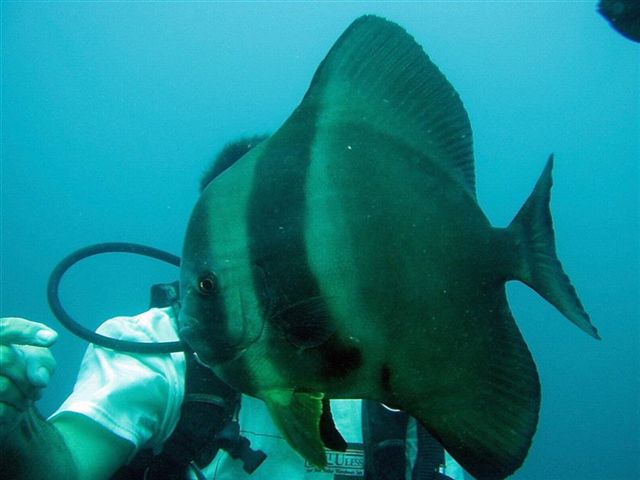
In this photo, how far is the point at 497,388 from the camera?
87 cm

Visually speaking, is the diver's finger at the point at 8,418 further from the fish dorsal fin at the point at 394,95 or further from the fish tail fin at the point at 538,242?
the fish tail fin at the point at 538,242

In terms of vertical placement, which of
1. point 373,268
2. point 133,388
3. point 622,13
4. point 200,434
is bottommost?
point 200,434

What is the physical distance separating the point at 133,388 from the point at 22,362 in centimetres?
82

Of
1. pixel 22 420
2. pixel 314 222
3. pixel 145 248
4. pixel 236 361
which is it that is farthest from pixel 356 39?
pixel 145 248

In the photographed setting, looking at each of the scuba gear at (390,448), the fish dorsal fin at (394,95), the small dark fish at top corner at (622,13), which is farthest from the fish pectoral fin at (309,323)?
the scuba gear at (390,448)

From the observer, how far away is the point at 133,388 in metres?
1.82

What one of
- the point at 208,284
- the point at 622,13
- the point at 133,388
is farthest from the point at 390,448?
the point at 622,13

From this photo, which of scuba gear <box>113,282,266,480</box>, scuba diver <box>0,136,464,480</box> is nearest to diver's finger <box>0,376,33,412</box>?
scuba diver <box>0,136,464,480</box>

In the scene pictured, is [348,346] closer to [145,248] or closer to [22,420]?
[22,420]

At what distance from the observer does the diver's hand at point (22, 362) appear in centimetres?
101

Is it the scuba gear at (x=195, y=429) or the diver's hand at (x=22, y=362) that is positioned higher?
the diver's hand at (x=22, y=362)

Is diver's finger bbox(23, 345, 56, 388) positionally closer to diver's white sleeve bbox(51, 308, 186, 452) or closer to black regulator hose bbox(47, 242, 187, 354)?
black regulator hose bbox(47, 242, 187, 354)

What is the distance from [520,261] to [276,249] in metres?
0.41

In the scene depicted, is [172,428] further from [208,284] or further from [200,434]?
[208,284]
